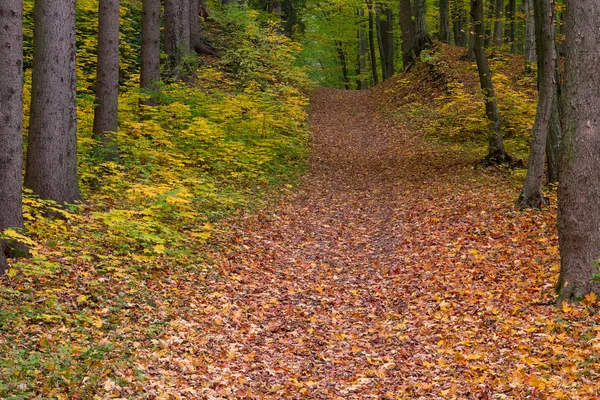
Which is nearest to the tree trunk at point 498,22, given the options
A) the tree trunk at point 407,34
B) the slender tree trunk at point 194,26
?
the tree trunk at point 407,34

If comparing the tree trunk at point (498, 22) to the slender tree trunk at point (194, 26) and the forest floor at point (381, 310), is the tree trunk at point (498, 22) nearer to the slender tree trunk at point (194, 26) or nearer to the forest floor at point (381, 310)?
the slender tree trunk at point (194, 26)

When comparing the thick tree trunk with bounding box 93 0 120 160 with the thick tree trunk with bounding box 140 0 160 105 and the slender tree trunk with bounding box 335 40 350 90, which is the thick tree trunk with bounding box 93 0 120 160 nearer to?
the thick tree trunk with bounding box 140 0 160 105

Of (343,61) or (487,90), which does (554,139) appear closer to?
(487,90)

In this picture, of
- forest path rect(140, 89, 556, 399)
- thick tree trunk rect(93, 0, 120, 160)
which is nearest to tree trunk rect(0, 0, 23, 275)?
forest path rect(140, 89, 556, 399)

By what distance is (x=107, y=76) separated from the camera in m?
11.1

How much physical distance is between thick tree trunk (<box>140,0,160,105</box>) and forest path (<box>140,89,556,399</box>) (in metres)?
4.70

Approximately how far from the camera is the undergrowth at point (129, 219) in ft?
17.3

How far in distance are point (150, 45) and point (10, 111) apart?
26.6 ft

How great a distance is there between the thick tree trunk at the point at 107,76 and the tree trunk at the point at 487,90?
29.0 feet

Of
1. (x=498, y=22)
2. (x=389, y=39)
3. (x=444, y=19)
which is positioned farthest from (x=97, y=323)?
(x=389, y=39)

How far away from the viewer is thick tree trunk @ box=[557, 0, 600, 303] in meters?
6.68

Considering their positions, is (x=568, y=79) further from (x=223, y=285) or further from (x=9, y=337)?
(x=9, y=337)

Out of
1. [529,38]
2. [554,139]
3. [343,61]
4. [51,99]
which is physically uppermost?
[343,61]

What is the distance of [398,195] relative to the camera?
14102mm
